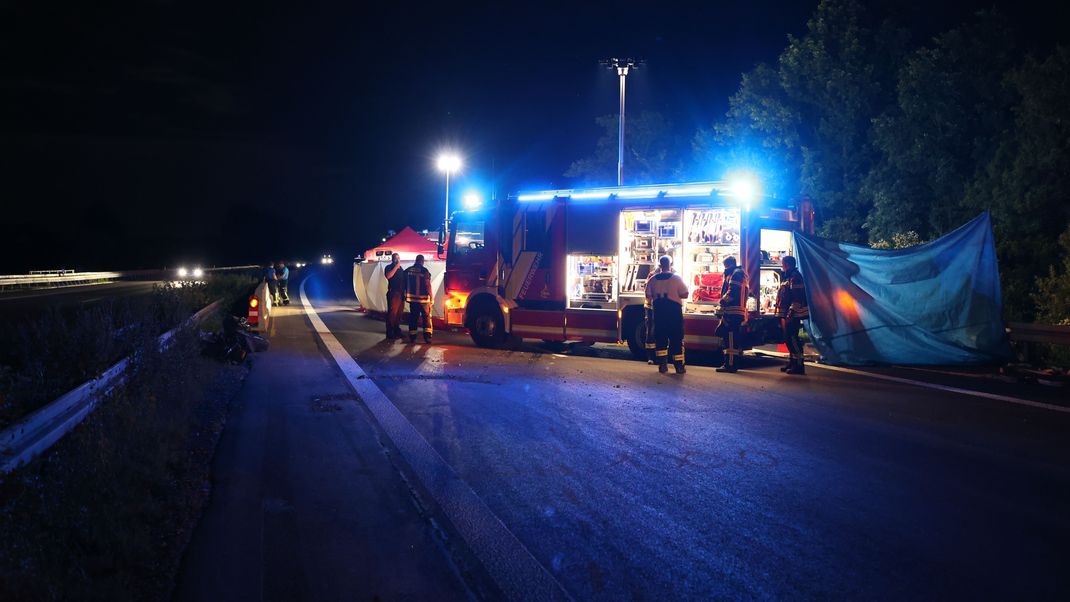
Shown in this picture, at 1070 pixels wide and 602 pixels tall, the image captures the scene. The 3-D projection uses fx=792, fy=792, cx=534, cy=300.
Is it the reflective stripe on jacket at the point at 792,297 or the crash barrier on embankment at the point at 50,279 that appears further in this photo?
the crash barrier on embankment at the point at 50,279

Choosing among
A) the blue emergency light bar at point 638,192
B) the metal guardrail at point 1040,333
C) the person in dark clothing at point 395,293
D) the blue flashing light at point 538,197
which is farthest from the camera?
the person in dark clothing at point 395,293

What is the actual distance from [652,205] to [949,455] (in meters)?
7.31

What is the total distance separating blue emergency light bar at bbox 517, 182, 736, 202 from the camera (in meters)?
13.0

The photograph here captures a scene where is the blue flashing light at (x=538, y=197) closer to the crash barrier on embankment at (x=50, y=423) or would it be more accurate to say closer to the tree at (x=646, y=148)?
the crash barrier on embankment at (x=50, y=423)

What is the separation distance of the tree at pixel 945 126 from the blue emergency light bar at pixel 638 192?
399 inches

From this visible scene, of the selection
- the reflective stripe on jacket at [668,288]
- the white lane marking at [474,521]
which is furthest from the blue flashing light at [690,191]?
the white lane marking at [474,521]

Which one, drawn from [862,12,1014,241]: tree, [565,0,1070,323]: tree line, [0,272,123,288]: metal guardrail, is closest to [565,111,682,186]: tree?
[565,0,1070,323]: tree line

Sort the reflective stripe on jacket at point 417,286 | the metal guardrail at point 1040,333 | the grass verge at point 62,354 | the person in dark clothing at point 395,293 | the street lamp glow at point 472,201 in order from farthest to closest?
the person in dark clothing at point 395,293 → the street lamp glow at point 472,201 → the reflective stripe on jacket at point 417,286 → the metal guardrail at point 1040,333 → the grass verge at point 62,354

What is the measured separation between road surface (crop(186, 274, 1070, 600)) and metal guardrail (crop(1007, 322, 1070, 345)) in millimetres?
1610

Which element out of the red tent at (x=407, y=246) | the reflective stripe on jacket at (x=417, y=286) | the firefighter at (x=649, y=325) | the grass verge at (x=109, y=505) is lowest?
the grass verge at (x=109, y=505)

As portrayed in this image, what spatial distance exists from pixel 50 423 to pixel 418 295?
10.7 metres

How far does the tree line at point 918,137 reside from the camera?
16984 millimetres

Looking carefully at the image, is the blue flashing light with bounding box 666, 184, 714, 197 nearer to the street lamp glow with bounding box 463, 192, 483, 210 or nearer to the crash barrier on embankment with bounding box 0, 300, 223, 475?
the street lamp glow with bounding box 463, 192, 483, 210

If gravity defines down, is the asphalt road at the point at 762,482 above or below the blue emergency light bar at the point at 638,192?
below
